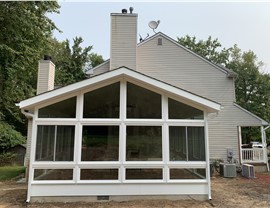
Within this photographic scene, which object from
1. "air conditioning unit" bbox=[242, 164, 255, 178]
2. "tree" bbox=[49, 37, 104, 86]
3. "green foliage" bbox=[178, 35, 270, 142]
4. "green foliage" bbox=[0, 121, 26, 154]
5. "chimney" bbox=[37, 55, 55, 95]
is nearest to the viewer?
"chimney" bbox=[37, 55, 55, 95]

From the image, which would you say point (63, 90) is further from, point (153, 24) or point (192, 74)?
point (153, 24)

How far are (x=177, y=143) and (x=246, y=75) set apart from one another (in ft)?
69.9

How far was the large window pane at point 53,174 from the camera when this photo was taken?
6012mm

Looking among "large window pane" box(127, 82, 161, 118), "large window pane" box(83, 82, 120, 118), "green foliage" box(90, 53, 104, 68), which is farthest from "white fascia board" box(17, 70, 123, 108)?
"green foliage" box(90, 53, 104, 68)

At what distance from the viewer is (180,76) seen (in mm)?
12594

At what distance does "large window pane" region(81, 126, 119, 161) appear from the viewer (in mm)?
6137

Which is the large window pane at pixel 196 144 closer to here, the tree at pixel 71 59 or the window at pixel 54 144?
the window at pixel 54 144

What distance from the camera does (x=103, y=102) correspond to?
6.40m

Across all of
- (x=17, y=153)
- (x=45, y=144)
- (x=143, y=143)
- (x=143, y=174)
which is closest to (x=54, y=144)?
(x=45, y=144)

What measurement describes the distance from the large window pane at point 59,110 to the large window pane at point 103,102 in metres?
0.34

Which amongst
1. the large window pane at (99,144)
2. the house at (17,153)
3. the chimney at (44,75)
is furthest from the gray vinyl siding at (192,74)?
the house at (17,153)

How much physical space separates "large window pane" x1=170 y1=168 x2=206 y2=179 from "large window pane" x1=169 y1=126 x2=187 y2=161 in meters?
0.31

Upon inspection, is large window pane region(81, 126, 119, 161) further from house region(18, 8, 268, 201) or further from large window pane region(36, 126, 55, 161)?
large window pane region(36, 126, 55, 161)

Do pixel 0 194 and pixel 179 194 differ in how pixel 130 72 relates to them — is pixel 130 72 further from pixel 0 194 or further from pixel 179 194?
pixel 0 194
